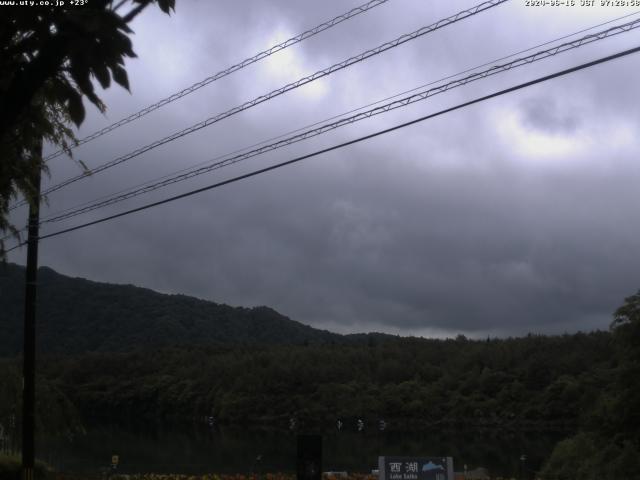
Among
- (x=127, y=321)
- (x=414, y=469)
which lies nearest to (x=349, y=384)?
(x=127, y=321)

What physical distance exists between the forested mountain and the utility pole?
47.9 meters

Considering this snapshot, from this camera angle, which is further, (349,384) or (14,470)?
(349,384)

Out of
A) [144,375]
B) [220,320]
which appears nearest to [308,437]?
[144,375]

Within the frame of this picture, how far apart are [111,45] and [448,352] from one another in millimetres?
104068

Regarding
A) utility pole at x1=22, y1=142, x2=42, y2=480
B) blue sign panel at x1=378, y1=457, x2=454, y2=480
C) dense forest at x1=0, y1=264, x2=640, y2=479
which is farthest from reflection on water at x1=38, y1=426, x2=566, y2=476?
blue sign panel at x1=378, y1=457, x2=454, y2=480

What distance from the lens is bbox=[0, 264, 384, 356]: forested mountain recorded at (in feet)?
343

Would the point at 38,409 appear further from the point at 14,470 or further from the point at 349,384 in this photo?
the point at 349,384

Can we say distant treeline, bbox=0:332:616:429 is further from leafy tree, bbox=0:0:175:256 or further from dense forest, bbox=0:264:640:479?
leafy tree, bbox=0:0:175:256

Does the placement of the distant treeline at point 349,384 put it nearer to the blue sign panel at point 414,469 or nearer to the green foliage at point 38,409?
the green foliage at point 38,409

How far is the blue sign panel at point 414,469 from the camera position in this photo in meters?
12.5

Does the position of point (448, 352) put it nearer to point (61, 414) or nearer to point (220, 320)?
point (220, 320)

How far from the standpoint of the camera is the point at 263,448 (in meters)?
53.1

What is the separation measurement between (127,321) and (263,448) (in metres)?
85.1

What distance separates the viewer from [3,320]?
68.4m
